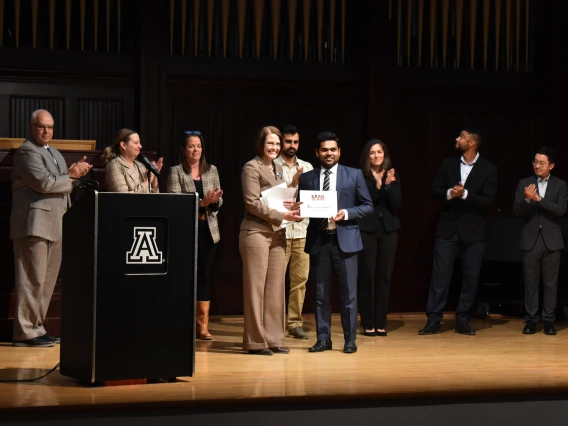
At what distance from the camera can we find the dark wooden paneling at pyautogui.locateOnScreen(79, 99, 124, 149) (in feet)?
24.6

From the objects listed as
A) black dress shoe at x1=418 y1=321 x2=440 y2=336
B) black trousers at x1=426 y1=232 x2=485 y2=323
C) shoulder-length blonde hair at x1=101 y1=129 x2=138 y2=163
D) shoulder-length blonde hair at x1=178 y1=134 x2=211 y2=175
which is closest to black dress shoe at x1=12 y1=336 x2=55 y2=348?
shoulder-length blonde hair at x1=101 y1=129 x2=138 y2=163

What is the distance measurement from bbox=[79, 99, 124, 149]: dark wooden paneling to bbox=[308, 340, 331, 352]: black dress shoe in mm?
2713

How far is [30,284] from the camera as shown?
20.4ft

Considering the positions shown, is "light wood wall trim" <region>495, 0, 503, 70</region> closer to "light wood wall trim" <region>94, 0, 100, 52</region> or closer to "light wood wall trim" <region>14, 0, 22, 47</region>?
"light wood wall trim" <region>94, 0, 100, 52</region>

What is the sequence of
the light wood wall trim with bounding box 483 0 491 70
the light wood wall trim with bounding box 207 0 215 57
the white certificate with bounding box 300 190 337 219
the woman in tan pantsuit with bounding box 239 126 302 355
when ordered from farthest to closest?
the light wood wall trim with bounding box 483 0 491 70 < the light wood wall trim with bounding box 207 0 215 57 < the woman in tan pantsuit with bounding box 239 126 302 355 < the white certificate with bounding box 300 190 337 219

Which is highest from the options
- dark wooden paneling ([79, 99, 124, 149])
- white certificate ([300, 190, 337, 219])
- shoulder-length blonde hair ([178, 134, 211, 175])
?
dark wooden paneling ([79, 99, 124, 149])

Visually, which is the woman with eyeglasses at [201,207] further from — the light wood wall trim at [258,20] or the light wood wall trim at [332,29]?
the light wood wall trim at [332,29]

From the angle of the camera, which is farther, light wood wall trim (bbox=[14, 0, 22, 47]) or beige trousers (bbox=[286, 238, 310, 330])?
light wood wall trim (bbox=[14, 0, 22, 47])

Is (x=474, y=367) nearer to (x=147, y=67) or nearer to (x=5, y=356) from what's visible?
(x=5, y=356)

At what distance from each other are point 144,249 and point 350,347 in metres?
1.92

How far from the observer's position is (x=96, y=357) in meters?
4.46

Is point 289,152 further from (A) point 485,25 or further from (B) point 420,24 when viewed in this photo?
(A) point 485,25

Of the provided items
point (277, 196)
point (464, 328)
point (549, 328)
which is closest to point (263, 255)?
point (277, 196)

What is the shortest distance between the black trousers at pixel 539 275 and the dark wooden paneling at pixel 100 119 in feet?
11.5
